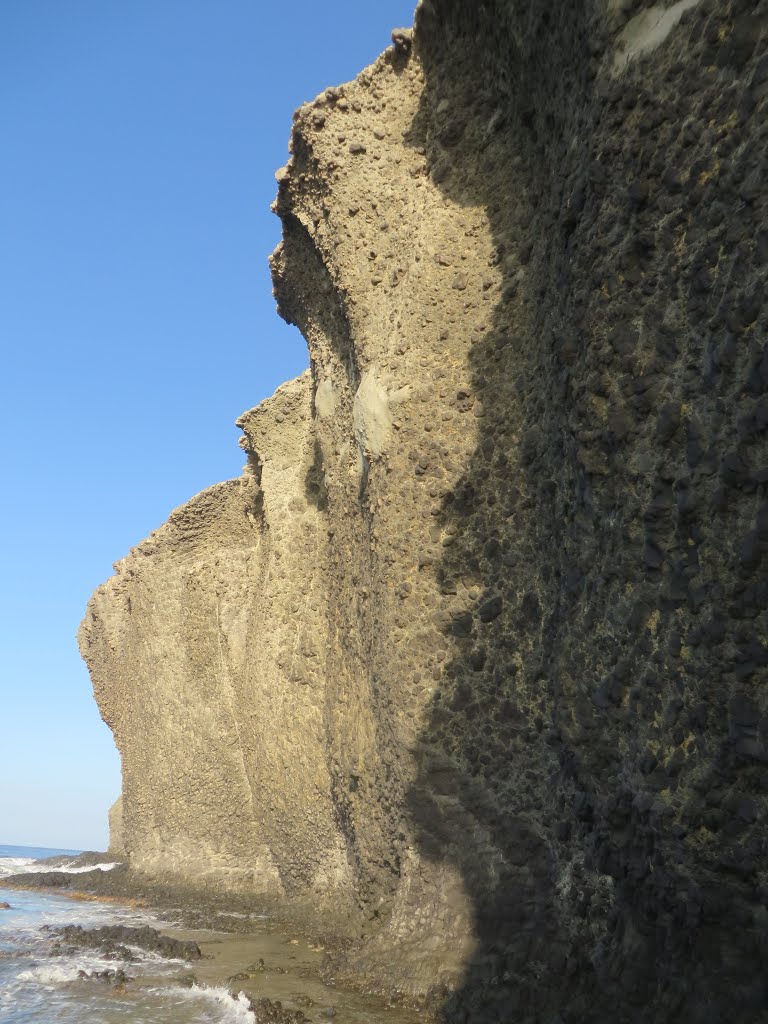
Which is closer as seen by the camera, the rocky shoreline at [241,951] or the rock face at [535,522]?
the rock face at [535,522]

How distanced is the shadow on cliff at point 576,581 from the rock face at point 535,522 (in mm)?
22

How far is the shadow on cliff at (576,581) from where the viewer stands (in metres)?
4.36

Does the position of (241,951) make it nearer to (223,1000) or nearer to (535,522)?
(223,1000)

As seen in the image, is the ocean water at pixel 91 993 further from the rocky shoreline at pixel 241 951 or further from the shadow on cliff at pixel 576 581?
the shadow on cliff at pixel 576 581

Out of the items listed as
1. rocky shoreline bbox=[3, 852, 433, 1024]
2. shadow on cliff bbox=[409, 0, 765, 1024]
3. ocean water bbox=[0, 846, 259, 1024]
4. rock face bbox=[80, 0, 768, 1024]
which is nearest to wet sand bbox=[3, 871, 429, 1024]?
rocky shoreline bbox=[3, 852, 433, 1024]

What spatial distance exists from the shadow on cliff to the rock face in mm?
22

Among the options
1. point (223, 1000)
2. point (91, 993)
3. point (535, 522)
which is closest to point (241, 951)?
point (91, 993)

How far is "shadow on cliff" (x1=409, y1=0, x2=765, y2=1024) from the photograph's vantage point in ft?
14.3

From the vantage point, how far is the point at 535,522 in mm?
6680

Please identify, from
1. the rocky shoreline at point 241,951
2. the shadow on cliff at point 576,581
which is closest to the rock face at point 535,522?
the shadow on cliff at point 576,581

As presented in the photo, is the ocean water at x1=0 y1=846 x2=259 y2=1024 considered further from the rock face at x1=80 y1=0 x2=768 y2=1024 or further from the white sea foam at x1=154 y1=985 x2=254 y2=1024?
the rock face at x1=80 y1=0 x2=768 y2=1024

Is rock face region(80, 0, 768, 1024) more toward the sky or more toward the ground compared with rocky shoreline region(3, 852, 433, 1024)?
more toward the sky

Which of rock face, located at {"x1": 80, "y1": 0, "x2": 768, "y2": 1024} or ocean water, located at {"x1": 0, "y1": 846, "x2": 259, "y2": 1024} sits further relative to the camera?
ocean water, located at {"x1": 0, "y1": 846, "x2": 259, "y2": 1024}

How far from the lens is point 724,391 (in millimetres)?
4102
